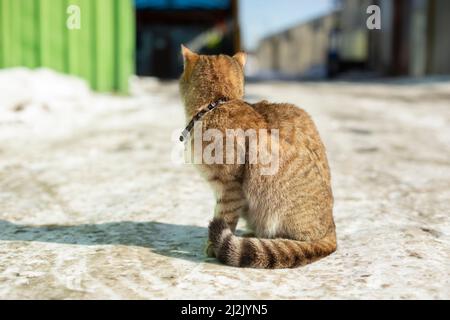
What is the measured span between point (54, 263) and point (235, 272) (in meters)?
0.77

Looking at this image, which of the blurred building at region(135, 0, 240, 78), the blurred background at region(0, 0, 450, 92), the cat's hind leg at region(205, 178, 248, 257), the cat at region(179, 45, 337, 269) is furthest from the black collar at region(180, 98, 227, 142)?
the blurred building at region(135, 0, 240, 78)

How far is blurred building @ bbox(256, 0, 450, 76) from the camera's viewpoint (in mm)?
16391

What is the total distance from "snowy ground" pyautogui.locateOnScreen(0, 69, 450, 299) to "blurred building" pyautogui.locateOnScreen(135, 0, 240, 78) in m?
5.58

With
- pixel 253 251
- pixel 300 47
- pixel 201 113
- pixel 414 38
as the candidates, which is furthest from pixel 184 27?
pixel 300 47

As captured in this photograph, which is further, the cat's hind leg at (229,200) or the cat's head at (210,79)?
the cat's head at (210,79)

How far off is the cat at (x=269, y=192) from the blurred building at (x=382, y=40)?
1477 centimetres

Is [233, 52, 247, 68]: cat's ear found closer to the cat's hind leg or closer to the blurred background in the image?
the cat's hind leg

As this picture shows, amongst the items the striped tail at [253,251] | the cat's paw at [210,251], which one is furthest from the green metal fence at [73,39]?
the striped tail at [253,251]

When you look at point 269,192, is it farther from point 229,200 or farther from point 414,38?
point 414,38

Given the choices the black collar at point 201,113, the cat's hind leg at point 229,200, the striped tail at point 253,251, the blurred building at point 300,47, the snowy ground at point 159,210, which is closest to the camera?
the snowy ground at point 159,210

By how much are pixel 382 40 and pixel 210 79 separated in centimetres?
2171

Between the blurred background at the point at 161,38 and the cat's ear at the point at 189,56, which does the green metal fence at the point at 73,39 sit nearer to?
the blurred background at the point at 161,38

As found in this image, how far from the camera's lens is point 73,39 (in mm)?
8305

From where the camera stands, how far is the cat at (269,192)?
228 cm
